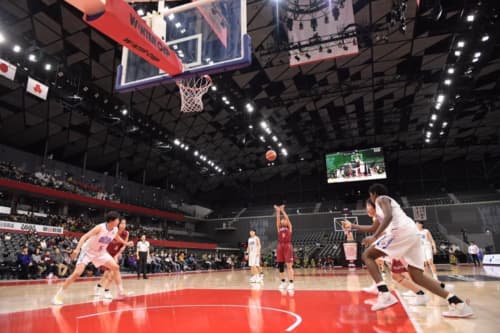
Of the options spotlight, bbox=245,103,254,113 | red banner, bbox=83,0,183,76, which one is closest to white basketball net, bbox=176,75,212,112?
red banner, bbox=83,0,183,76

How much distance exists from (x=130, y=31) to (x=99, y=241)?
10.9 feet

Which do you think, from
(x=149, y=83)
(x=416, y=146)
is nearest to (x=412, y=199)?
(x=416, y=146)

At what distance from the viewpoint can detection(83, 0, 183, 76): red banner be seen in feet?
13.4

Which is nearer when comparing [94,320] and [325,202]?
[94,320]

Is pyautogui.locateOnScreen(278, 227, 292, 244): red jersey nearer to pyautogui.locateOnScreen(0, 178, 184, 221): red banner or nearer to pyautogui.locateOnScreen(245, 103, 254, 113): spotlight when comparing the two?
pyautogui.locateOnScreen(245, 103, 254, 113): spotlight

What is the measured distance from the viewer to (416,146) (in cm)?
2544

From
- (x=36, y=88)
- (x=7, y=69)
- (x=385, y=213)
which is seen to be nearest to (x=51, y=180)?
(x=36, y=88)

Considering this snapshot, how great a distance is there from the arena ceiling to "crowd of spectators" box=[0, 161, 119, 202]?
1.66 metres

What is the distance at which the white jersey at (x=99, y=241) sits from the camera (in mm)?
5477

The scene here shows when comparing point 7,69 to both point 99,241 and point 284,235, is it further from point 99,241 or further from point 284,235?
point 284,235

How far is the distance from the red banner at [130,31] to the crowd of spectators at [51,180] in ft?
52.8

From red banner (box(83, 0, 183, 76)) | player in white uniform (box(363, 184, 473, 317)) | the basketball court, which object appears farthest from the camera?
red banner (box(83, 0, 183, 76))

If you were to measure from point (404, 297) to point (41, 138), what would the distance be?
22.0 metres

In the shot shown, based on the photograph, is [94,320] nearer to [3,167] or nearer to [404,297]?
[404,297]
